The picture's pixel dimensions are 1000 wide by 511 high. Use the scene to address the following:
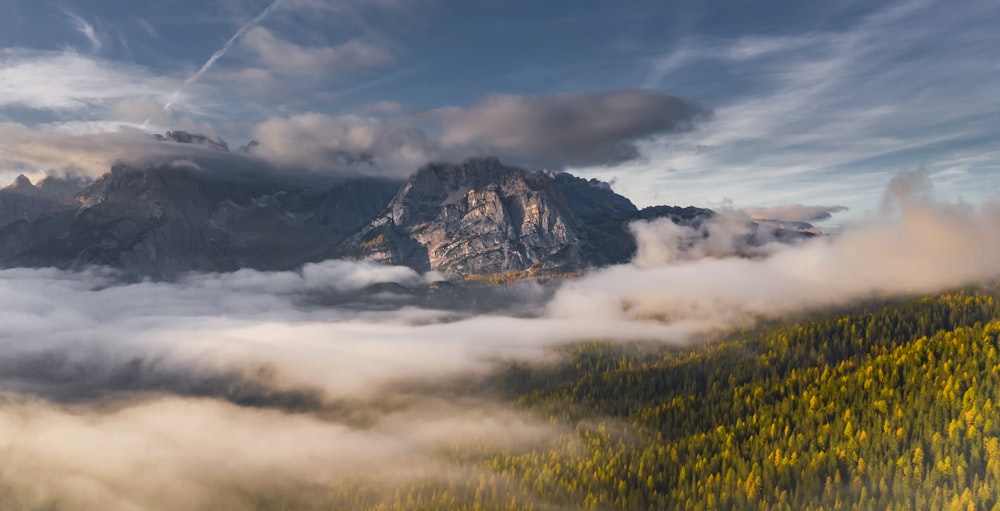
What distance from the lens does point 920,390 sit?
198250 millimetres

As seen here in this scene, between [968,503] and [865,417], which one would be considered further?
[865,417]

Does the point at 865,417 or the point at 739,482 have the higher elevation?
the point at 865,417

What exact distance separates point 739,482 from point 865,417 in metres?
53.1

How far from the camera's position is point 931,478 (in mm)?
161875

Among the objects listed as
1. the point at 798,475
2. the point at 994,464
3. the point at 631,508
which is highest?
the point at 994,464

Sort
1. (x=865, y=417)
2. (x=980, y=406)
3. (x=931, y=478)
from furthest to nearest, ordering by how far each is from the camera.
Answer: (x=865, y=417) < (x=980, y=406) < (x=931, y=478)

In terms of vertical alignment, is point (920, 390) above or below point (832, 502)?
above

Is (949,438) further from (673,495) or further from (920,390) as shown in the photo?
(673,495)

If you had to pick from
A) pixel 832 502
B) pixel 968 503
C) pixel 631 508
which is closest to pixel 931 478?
pixel 968 503

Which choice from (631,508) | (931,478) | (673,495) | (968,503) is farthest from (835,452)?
(631,508)

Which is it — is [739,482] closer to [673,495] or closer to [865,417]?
[673,495]

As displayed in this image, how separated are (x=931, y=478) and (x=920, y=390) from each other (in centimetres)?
4699

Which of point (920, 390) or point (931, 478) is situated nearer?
point (931, 478)

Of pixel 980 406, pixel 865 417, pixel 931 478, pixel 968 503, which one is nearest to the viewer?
pixel 968 503
